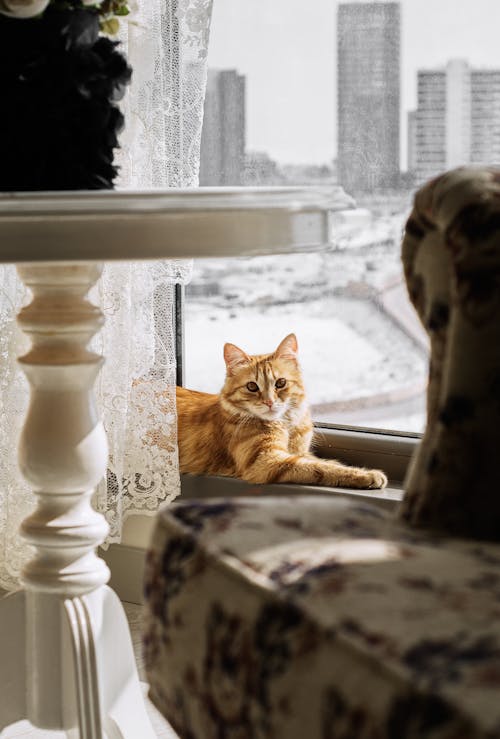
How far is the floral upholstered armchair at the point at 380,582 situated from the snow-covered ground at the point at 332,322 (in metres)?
1.10

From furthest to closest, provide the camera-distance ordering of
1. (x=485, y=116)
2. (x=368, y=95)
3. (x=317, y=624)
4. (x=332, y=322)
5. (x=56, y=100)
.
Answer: (x=332, y=322) < (x=368, y=95) < (x=485, y=116) < (x=56, y=100) < (x=317, y=624)

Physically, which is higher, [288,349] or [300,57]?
[300,57]

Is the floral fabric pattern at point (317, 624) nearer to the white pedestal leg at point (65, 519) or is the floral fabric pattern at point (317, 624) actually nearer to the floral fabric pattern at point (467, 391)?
the floral fabric pattern at point (467, 391)

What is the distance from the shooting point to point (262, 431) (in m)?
2.04

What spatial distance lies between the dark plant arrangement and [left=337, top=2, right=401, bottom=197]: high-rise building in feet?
2.73

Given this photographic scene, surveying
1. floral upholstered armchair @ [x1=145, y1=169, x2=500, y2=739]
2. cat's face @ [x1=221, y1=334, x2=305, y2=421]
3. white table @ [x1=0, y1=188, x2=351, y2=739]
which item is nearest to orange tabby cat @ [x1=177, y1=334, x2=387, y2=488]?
cat's face @ [x1=221, y1=334, x2=305, y2=421]

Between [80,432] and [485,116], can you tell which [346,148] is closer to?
[485,116]

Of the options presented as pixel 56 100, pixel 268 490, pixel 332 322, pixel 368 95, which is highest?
pixel 368 95

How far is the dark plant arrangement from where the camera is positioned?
4.08ft

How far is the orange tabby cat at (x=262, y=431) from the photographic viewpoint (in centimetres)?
200

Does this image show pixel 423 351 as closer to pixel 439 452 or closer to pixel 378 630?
pixel 439 452

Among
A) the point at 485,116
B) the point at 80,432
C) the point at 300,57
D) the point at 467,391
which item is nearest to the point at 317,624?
the point at 467,391

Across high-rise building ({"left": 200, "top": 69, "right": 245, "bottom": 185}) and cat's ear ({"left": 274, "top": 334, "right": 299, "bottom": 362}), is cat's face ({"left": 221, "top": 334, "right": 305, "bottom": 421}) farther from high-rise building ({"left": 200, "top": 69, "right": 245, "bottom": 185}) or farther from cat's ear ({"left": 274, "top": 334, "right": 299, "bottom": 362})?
high-rise building ({"left": 200, "top": 69, "right": 245, "bottom": 185})

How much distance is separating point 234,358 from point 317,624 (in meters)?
1.43
